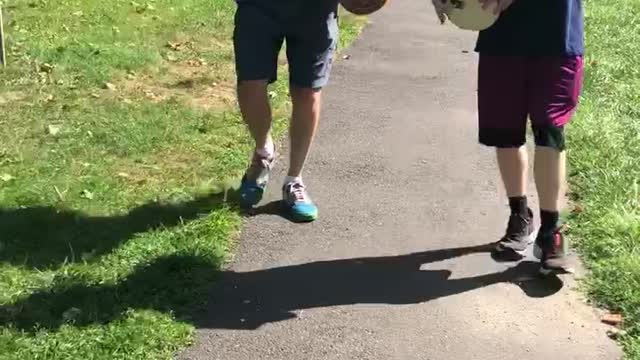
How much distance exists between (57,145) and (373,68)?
2.83 meters

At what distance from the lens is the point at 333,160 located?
5125 mm

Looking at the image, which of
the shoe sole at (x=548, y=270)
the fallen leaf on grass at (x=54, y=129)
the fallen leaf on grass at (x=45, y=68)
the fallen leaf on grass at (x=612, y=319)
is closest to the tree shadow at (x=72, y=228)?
the fallen leaf on grass at (x=54, y=129)

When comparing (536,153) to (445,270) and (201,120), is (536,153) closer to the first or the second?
(445,270)

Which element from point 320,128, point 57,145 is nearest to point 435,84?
point 320,128

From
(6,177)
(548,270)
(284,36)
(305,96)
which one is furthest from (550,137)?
(6,177)

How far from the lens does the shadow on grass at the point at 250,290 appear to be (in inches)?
134

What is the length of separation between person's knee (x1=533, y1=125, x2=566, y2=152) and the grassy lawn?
1385 mm

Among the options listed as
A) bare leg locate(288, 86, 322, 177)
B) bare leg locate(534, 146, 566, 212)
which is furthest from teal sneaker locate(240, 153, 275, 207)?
bare leg locate(534, 146, 566, 212)

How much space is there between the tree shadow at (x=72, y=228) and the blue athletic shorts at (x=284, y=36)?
69 centimetres

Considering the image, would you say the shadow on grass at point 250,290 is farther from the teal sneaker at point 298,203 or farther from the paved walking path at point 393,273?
the teal sneaker at point 298,203

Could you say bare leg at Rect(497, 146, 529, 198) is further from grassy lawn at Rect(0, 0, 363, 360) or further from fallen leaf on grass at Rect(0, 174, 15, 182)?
fallen leaf on grass at Rect(0, 174, 15, 182)

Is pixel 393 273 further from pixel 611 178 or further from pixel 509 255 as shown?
pixel 611 178

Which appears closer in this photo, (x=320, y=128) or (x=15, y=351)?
(x=15, y=351)

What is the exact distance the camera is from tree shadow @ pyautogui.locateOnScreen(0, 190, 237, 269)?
3.84 m
